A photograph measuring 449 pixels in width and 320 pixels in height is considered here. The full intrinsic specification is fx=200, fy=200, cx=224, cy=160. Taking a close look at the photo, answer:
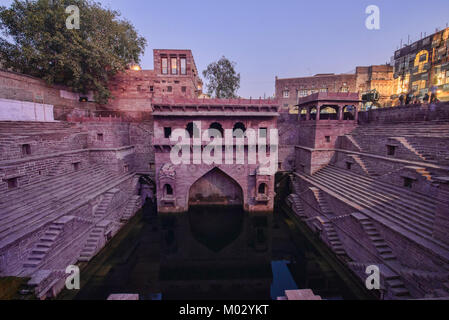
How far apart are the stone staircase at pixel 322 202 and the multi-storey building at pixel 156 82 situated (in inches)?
763

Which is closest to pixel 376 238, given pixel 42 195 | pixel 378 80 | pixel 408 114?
pixel 408 114

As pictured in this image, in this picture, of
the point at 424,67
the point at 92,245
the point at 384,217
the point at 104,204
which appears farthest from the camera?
the point at 424,67

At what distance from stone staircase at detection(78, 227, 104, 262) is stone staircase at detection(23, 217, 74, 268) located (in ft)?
6.77

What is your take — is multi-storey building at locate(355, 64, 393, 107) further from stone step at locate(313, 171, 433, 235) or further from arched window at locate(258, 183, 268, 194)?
arched window at locate(258, 183, 268, 194)

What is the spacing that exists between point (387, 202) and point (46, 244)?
1662 cm

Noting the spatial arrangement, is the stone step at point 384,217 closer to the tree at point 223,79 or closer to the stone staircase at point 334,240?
the stone staircase at point 334,240

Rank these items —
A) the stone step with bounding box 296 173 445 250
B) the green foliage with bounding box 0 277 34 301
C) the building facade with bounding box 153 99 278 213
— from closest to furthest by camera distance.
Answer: the green foliage with bounding box 0 277 34 301 → the stone step with bounding box 296 173 445 250 → the building facade with bounding box 153 99 278 213

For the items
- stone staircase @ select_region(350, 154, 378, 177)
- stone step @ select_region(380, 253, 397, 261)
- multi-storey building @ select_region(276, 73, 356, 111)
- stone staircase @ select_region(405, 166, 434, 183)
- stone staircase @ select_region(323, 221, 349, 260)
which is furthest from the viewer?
multi-storey building @ select_region(276, 73, 356, 111)

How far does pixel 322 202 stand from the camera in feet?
45.6

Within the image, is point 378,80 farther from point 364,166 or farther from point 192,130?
point 192,130

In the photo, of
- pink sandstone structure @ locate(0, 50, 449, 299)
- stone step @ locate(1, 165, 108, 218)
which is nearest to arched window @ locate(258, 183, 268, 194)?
pink sandstone structure @ locate(0, 50, 449, 299)

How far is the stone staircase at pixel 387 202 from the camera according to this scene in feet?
27.9

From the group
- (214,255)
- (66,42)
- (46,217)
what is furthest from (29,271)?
(66,42)

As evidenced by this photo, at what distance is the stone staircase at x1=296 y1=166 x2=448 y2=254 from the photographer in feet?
27.9
